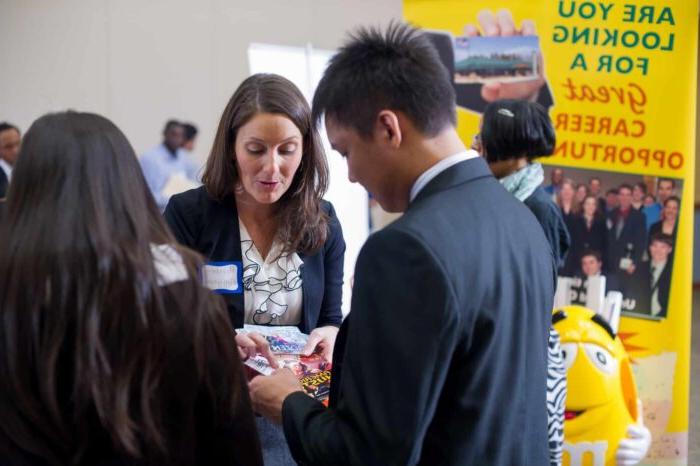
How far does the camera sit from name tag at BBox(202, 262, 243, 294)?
1698 mm

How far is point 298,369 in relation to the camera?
153 cm

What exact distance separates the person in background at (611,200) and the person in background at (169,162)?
2994mm

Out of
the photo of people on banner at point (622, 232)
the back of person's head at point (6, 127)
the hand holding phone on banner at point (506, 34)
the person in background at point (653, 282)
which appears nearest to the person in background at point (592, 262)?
the photo of people on banner at point (622, 232)

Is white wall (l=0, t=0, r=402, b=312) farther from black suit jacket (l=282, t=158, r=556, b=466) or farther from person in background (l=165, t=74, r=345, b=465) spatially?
black suit jacket (l=282, t=158, r=556, b=466)

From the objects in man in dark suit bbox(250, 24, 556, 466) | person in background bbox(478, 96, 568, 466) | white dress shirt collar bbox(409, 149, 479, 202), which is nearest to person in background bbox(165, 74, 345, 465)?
man in dark suit bbox(250, 24, 556, 466)

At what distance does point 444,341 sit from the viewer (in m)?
0.98

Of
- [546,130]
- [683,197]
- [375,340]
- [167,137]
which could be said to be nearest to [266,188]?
[375,340]

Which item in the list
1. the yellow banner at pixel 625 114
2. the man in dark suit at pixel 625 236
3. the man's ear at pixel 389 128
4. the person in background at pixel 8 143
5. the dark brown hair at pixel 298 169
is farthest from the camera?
the person in background at pixel 8 143

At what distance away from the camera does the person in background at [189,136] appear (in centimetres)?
523

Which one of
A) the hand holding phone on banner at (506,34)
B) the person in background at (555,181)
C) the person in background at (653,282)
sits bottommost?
the person in background at (653,282)

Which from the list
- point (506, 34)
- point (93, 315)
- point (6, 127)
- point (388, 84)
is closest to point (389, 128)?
point (388, 84)

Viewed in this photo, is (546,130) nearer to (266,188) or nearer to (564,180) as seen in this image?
(564,180)

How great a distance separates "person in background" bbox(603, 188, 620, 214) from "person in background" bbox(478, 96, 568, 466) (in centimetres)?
87

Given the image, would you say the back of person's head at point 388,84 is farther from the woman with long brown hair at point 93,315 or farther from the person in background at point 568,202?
the person in background at point 568,202
